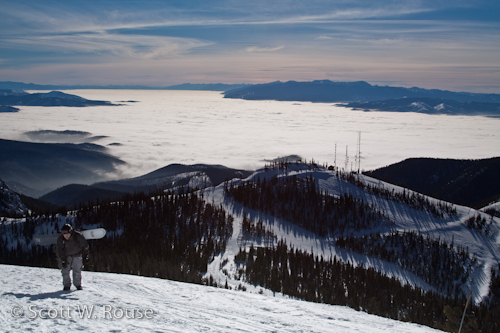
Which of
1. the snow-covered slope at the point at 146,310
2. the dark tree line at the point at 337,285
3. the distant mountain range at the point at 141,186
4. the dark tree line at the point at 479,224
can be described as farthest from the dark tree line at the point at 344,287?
the distant mountain range at the point at 141,186

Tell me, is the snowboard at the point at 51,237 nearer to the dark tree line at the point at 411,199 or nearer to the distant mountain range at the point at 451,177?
the dark tree line at the point at 411,199

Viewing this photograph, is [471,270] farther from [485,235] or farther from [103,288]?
[103,288]

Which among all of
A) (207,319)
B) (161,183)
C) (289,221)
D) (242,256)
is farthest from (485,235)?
(161,183)

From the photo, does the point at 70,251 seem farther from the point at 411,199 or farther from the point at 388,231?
the point at 411,199

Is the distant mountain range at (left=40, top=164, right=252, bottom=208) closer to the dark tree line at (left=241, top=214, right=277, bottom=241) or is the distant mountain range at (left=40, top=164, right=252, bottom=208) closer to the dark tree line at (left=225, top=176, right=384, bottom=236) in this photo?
the dark tree line at (left=225, top=176, right=384, bottom=236)

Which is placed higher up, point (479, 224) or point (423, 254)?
point (479, 224)

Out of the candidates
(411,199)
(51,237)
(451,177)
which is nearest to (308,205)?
(411,199)

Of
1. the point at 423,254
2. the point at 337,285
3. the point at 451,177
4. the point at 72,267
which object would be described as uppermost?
the point at 72,267
